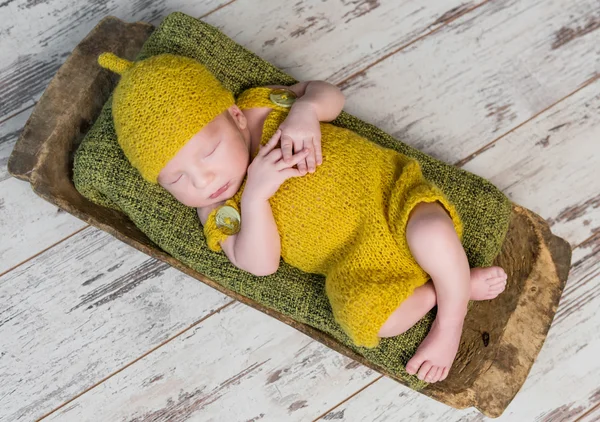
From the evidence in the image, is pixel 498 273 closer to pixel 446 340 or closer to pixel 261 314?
pixel 446 340

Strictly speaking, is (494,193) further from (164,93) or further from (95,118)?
(95,118)

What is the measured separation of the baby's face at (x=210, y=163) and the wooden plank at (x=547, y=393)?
73 cm

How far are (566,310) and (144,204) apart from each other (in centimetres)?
116

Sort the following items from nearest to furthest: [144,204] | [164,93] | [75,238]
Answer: [164,93] < [144,204] < [75,238]

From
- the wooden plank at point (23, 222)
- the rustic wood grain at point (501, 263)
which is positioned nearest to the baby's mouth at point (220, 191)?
the rustic wood grain at point (501, 263)

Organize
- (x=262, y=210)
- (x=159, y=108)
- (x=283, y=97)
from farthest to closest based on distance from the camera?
(x=283, y=97), (x=262, y=210), (x=159, y=108)

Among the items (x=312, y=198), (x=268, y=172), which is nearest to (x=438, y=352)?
(x=312, y=198)

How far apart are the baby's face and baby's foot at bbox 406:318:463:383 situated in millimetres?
555

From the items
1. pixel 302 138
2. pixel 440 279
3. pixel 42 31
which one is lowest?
pixel 440 279

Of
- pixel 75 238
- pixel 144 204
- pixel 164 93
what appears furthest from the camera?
pixel 75 238

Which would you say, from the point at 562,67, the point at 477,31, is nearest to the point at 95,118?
the point at 477,31

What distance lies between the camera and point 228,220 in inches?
49.5

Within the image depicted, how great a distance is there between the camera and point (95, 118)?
1415mm

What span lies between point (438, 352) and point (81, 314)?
940 millimetres
